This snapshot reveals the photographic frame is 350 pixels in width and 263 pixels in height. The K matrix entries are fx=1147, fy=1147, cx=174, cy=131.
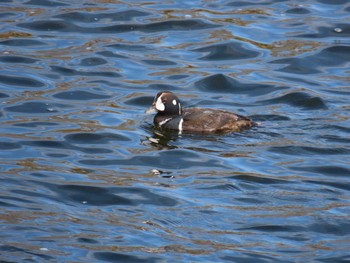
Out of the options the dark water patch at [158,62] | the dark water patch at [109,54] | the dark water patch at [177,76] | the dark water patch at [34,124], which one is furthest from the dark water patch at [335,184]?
the dark water patch at [109,54]

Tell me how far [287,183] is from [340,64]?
5364 millimetres

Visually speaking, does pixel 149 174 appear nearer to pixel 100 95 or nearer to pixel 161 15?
pixel 100 95

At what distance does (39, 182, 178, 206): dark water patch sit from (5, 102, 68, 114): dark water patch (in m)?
2.96

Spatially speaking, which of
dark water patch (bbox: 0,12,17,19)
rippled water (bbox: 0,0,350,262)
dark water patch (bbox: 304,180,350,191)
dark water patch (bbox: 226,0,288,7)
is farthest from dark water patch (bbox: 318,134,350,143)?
dark water patch (bbox: 0,12,17,19)

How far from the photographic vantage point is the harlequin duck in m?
13.3

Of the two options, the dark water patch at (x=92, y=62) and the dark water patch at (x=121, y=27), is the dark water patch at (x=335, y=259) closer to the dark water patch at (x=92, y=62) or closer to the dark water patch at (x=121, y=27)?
the dark water patch at (x=92, y=62)

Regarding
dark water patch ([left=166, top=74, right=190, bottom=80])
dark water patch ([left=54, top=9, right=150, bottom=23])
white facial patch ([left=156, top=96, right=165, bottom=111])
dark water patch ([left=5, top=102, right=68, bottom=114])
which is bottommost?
dark water patch ([left=5, top=102, right=68, bottom=114])

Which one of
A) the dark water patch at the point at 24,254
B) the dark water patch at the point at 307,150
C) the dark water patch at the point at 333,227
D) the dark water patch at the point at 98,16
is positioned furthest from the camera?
the dark water patch at the point at 98,16

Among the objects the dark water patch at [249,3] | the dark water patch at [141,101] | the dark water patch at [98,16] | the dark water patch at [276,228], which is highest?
the dark water patch at [249,3]

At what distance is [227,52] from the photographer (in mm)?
17109

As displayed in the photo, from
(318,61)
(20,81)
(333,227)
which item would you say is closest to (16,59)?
(20,81)

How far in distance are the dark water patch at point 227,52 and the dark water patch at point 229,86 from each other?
4.31 feet

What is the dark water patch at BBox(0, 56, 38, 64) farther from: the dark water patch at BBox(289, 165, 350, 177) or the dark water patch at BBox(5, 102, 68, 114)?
the dark water patch at BBox(289, 165, 350, 177)

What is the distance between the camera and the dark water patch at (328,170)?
1208 centimetres
